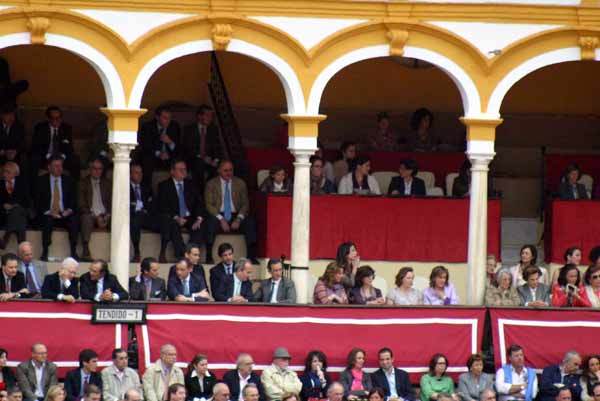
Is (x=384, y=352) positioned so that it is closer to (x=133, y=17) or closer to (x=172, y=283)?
(x=172, y=283)

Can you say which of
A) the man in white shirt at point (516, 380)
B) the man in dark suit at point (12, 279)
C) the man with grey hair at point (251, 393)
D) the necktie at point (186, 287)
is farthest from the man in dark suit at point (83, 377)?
the man in white shirt at point (516, 380)

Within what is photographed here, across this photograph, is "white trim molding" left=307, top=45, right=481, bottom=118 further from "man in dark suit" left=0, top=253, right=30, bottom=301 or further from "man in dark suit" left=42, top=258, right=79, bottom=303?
"man in dark suit" left=0, top=253, right=30, bottom=301

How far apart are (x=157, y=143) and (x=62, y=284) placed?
484cm

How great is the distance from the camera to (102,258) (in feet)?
112

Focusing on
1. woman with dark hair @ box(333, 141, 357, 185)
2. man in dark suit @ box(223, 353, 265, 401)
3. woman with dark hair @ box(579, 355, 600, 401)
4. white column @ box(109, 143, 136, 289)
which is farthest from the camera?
woman with dark hair @ box(333, 141, 357, 185)

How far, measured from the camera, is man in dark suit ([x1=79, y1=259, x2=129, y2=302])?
3077cm

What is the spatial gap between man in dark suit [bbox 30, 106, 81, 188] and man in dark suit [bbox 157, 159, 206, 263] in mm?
1398

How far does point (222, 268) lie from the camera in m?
32.2

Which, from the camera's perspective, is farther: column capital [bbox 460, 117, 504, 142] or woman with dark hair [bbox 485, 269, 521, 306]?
column capital [bbox 460, 117, 504, 142]

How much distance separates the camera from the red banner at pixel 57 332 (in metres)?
30.5

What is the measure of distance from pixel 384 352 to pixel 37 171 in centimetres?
621

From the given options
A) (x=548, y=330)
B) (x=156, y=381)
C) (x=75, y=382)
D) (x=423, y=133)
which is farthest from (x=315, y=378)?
(x=423, y=133)

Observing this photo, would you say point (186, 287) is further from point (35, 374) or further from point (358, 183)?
point (358, 183)

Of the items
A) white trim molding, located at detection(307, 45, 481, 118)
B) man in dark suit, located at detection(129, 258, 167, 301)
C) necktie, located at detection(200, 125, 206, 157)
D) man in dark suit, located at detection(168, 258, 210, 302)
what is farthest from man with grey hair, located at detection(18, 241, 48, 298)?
necktie, located at detection(200, 125, 206, 157)
